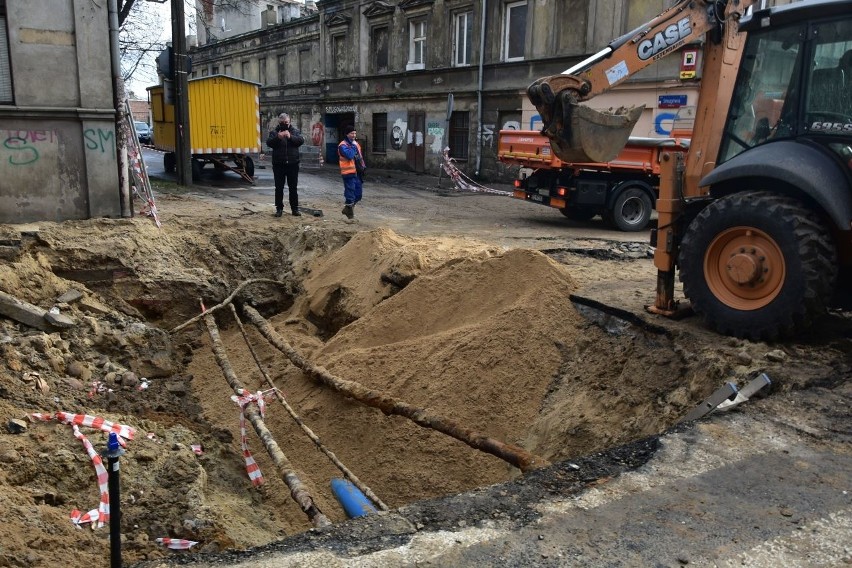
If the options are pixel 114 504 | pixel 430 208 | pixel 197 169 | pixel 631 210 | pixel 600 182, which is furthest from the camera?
pixel 197 169

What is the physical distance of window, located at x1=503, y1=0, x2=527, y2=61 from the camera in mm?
21609

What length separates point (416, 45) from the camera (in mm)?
25875

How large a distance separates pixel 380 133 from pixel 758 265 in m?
24.5

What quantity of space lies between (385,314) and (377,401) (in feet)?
6.08

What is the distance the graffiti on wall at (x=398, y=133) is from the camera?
26500 mm

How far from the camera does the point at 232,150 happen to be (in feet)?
62.5

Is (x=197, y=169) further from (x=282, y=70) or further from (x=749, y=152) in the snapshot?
(x=282, y=70)

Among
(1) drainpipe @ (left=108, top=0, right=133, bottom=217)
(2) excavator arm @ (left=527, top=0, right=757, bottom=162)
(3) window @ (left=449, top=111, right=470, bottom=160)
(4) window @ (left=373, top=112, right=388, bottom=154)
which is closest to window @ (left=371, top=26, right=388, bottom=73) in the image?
(4) window @ (left=373, top=112, right=388, bottom=154)

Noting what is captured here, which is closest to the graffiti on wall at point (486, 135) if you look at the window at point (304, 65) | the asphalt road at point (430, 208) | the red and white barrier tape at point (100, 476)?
the asphalt road at point (430, 208)

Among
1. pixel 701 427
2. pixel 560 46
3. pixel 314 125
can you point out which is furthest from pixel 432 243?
pixel 314 125

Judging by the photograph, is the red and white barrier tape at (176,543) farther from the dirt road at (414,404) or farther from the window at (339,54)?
the window at (339,54)

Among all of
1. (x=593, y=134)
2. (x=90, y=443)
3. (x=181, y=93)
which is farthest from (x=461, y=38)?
(x=90, y=443)

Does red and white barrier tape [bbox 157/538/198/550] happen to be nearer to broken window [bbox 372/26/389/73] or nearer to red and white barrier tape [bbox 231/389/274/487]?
red and white barrier tape [bbox 231/389/274/487]

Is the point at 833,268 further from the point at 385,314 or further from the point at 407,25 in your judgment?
the point at 407,25
